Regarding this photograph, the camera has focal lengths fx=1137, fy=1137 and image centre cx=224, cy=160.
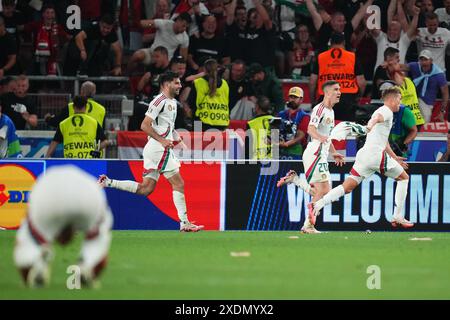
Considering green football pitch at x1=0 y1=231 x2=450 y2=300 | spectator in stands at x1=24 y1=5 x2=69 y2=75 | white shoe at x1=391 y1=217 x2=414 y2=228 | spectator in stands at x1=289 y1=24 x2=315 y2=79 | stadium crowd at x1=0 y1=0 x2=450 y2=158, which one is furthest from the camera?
spectator in stands at x1=289 y1=24 x2=315 y2=79

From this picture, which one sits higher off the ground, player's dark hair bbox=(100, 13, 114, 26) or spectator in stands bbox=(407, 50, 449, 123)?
player's dark hair bbox=(100, 13, 114, 26)

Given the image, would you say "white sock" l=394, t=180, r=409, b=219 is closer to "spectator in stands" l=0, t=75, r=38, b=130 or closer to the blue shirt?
the blue shirt

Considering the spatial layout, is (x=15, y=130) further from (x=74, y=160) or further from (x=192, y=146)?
(x=192, y=146)

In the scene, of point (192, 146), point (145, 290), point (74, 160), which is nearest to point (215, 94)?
point (192, 146)

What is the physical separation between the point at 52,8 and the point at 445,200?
887 cm

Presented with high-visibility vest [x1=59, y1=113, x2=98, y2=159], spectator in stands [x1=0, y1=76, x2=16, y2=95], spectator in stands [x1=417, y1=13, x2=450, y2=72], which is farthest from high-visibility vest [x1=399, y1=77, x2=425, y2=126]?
spectator in stands [x1=0, y1=76, x2=16, y2=95]

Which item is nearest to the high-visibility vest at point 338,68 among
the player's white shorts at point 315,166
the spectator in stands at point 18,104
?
the player's white shorts at point 315,166

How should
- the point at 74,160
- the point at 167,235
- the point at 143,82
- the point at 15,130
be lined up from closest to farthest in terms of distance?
1. the point at 167,235
2. the point at 74,160
3. the point at 15,130
4. the point at 143,82

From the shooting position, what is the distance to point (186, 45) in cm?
2228

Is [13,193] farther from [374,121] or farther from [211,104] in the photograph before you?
[374,121]

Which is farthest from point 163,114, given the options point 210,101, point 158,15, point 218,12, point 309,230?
point 218,12

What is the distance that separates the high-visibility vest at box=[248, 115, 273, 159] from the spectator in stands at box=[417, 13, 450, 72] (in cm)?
409

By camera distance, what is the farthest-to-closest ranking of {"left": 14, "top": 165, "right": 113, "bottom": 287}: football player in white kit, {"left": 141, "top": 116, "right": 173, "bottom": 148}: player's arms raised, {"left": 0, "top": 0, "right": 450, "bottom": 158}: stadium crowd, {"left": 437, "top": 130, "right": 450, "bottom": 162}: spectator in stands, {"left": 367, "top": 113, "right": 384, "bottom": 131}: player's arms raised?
{"left": 0, "top": 0, "right": 450, "bottom": 158}: stadium crowd < {"left": 437, "top": 130, "right": 450, "bottom": 162}: spectator in stands < {"left": 141, "top": 116, "right": 173, "bottom": 148}: player's arms raised < {"left": 367, "top": 113, "right": 384, "bottom": 131}: player's arms raised < {"left": 14, "top": 165, "right": 113, "bottom": 287}: football player in white kit

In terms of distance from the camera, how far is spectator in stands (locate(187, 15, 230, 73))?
22234mm
